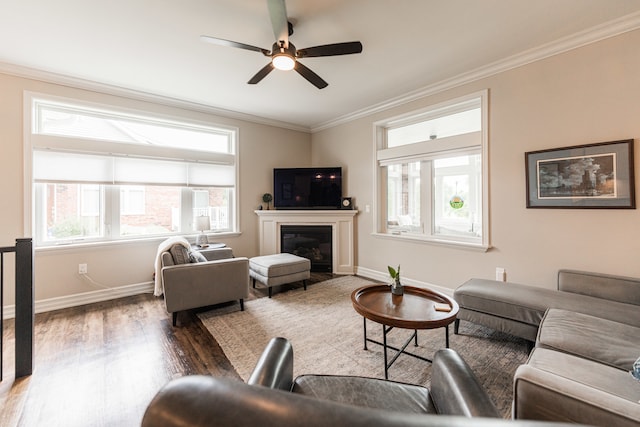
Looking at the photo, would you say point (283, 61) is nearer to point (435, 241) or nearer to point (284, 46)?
point (284, 46)

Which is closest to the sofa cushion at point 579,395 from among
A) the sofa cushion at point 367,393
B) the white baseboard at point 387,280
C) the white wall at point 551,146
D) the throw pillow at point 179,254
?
the sofa cushion at point 367,393

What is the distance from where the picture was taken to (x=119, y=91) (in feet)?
11.5

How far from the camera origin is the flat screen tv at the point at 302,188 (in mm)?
4832

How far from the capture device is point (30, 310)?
190cm

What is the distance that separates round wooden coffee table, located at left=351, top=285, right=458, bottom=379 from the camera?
70.2 inches

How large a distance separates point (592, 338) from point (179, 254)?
3.38m

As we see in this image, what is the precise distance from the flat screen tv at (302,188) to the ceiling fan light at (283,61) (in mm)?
2611

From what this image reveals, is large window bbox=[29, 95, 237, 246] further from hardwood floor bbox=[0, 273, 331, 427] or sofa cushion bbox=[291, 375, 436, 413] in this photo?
sofa cushion bbox=[291, 375, 436, 413]

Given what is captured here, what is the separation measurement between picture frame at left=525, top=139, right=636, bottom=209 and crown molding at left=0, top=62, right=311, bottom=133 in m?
4.04

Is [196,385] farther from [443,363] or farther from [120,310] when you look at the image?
[120,310]

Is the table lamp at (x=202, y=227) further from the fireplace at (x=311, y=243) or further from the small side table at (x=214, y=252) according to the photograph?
the fireplace at (x=311, y=243)

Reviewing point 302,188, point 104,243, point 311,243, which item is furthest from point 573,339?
point 104,243

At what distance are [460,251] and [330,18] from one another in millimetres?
2918

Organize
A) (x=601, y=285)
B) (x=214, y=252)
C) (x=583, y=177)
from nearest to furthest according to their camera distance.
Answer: (x=601, y=285)
(x=583, y=177)
(x=214, y=252)
